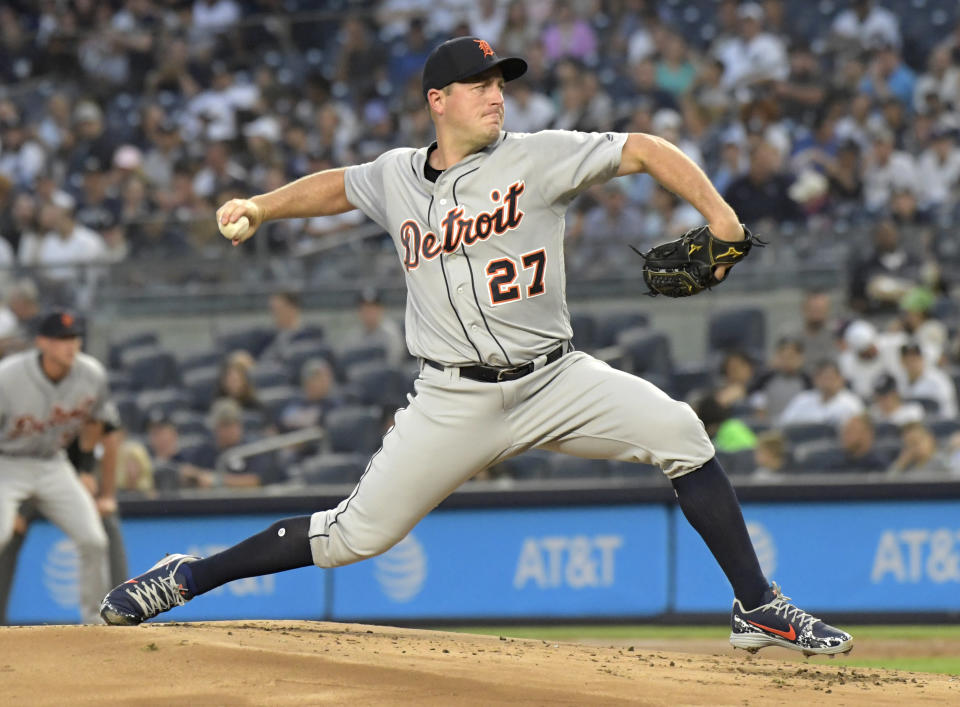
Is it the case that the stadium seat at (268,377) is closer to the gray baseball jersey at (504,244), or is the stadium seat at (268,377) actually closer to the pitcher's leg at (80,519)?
the pitcher's leg at (80,519)

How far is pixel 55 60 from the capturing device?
1775 centimetres

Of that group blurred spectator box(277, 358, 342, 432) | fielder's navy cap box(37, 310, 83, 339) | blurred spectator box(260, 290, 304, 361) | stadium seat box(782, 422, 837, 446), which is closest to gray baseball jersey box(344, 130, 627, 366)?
fielder's navy cap box(37, 310, 83, 339)

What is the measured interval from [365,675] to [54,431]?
426cm

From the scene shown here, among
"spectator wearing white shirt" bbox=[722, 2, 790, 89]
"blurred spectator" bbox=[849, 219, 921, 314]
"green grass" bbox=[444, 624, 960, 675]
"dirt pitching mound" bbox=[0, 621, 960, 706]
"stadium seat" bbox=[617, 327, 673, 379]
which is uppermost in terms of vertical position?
"spectator wearing white shirt" bbox=[722, 2, 790, 89]

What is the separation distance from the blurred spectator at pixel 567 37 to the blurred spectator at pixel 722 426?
5.64 m

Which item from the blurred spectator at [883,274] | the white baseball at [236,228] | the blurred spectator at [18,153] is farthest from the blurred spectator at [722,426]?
the blurred spectator at [18,153]

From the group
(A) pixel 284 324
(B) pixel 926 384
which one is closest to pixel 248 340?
(A) pixel 284 324

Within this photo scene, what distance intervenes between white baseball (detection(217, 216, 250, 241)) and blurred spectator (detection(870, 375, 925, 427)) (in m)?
6.44

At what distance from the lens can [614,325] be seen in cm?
1198

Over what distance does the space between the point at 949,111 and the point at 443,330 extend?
30.2 ft

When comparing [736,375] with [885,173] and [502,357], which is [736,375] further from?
[502,357]

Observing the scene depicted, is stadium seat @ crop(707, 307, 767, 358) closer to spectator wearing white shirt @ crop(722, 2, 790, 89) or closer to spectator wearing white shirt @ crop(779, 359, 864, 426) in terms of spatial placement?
spectator wearing white shirt @ crop(779, 359, 864, 426)

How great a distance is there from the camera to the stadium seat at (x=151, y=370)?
42.2ft

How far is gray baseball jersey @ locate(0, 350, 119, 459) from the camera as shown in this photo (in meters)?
8.28
